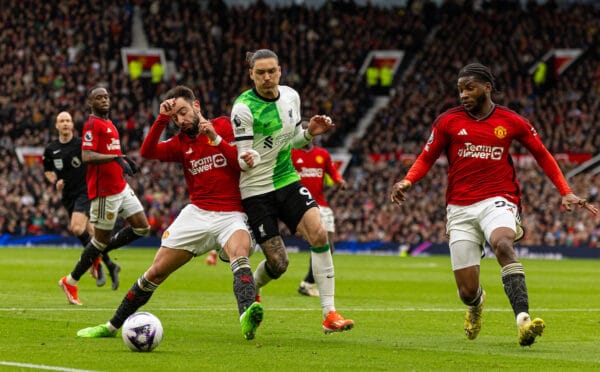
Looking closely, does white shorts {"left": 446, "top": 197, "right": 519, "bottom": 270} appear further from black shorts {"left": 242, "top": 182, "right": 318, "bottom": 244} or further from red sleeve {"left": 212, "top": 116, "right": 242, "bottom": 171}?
red sleeve {"left": 212, "top": 116, "right": 242, "bottom": 171}

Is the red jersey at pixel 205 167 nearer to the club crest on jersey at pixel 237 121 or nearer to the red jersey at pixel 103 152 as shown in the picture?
the club crest on jersey at pixel 237 121

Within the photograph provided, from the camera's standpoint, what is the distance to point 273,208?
11.3 meters

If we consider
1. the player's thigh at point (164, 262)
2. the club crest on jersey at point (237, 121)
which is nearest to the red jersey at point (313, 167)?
the club crest on jersey at point (237, 121)

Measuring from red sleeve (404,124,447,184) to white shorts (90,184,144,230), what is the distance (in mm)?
6375

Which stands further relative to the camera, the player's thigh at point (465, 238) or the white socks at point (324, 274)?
the white socks at point (324, 274)

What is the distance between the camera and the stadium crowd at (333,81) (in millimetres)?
41750

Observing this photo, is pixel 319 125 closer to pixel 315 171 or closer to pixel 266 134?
pixel 266 134

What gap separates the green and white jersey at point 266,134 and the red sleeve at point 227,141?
0.10 meters

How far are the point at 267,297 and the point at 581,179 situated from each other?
2522 cm

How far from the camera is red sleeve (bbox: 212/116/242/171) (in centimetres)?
1095

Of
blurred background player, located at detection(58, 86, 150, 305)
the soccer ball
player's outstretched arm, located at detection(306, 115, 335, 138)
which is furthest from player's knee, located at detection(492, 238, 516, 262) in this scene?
blurred background player, located at detection(58, 86, 150, 305)

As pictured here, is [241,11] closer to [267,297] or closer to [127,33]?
[127,33]

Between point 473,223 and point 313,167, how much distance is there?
8527 mm

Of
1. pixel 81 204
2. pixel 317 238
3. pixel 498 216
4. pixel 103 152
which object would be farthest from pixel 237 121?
pixel 81 204
